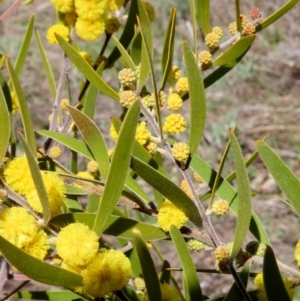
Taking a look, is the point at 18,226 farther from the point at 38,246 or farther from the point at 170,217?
the point at 170,217

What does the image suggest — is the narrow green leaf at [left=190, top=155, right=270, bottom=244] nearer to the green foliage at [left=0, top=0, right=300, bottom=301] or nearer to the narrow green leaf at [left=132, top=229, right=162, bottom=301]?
the green foliage at [left=0, top=0, right=300, bottom=301]

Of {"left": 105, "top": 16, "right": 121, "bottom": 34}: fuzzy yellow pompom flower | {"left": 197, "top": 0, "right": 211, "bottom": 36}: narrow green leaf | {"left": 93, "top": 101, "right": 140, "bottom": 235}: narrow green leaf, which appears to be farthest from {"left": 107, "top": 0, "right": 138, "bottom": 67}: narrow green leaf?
{"left": 93, "top": 101, "right": 140, "bottom": 235}: narrow green leaf

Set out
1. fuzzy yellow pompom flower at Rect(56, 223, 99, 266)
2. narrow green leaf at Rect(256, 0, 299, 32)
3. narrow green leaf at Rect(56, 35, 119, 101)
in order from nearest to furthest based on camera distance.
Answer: fuzzy yellow pompom flower at Rect(56, 223, 99, 266) < narrow green leaf at Rect(56, 35, 119, 101) < narrow green leaf at Rect(256, 0, 299, 32)

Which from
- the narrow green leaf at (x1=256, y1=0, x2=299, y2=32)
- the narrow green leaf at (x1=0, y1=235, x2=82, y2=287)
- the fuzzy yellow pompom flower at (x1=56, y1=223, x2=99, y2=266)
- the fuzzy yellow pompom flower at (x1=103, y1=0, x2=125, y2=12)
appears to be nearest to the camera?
the narrow green leaf at (x1=0, y1=235, x2=82, y2=287)

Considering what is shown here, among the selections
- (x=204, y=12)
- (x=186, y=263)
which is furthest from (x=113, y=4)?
(x=186, y=263)

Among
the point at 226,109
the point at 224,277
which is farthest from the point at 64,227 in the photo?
the point at 226,109

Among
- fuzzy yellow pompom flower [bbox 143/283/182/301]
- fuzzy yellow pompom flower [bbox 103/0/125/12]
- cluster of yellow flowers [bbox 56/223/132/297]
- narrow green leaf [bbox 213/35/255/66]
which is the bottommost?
fuzzy yellow pompom flower [bbox 143/283/182/301]
